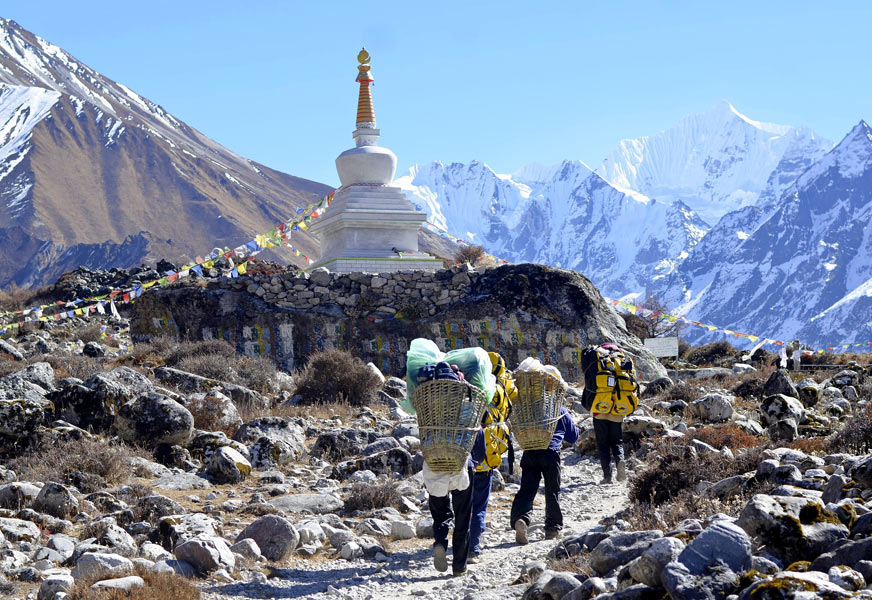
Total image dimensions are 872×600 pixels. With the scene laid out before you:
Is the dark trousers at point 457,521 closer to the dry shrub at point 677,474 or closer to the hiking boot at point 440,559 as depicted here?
the hiking boot at point 440,559

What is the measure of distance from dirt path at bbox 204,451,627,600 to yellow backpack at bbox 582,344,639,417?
1.59 metres

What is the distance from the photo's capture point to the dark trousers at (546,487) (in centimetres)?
827

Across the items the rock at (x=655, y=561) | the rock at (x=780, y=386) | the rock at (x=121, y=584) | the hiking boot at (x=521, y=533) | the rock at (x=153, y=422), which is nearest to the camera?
the rock at (x=655, y=561)

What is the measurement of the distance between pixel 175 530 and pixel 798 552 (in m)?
4.25

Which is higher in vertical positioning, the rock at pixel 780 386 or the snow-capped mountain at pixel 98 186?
the snow-capped mountain at pixel 98 186

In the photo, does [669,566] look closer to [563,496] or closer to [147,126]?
[563,496]

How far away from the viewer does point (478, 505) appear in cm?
770

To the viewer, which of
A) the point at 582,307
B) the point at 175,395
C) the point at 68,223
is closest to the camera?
the point at 175,395

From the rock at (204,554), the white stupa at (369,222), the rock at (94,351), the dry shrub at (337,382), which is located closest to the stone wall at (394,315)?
the rock at (94,351)

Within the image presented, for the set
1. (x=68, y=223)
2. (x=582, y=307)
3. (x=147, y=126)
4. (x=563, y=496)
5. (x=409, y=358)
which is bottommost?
(x=563, y=496)

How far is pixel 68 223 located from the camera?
429 ft

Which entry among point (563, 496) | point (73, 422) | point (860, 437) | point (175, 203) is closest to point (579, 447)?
point (563, 496)

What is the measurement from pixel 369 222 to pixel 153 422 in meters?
14.9

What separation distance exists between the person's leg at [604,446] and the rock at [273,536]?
4.01m
